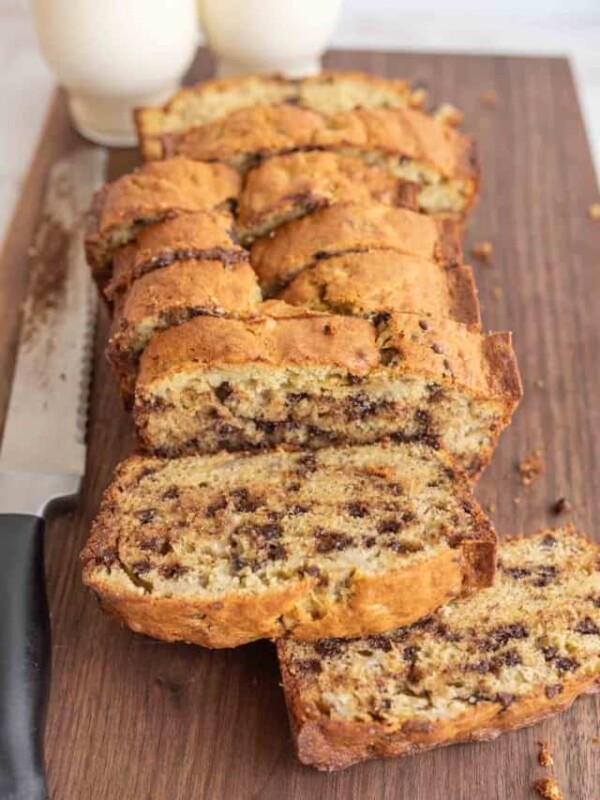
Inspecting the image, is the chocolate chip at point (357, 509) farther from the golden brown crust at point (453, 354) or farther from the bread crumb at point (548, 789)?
the bread crumb at point (548, 789)

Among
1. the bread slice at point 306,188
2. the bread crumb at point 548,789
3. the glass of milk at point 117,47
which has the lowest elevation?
the bread crumb at point 548,789

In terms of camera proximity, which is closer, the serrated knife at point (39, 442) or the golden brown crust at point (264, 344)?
the serrated knife at point (39, 442)

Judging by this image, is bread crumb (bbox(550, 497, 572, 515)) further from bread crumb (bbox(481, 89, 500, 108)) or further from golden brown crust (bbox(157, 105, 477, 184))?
bread crumb (bbox(481, 89, 500, 108))

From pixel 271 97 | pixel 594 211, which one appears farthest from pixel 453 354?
pixel 594 211

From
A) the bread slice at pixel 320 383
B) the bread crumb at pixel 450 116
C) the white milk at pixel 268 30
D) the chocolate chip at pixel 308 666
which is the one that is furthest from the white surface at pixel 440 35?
the chocolate chip at pixel 308 666

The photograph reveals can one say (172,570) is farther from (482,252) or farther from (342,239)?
(482,252)

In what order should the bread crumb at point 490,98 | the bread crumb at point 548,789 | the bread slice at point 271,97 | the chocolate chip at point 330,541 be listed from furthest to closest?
1. the bread crumb at point 490,98
2. the bread slice at point 271,97
3. the chocolate chip at point 330,541
4. the bread crumb at point 548,789
